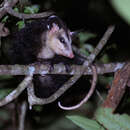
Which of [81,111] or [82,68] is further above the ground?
[82,68]

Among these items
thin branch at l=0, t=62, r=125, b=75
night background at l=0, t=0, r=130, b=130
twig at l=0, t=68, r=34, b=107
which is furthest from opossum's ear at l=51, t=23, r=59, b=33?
twig at l=0, t=68, r=34, b=107

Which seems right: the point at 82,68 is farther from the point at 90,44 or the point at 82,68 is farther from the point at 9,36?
the point at 90,44

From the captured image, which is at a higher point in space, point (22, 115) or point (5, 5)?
point (5, 5)

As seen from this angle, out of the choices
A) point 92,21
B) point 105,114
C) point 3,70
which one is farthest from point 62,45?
point 105,114

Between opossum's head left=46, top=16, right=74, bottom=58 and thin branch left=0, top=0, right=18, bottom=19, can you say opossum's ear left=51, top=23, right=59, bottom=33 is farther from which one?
thin branch left=0, top=0, right=18, bottom=19

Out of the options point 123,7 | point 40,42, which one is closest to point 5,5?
point 40,42

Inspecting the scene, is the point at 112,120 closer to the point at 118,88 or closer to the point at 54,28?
the point at 118,88
